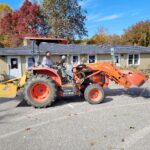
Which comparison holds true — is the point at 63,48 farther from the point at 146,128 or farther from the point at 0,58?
the point at 146,128

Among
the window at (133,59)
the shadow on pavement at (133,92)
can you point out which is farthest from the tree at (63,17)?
the shadow on pavement at (133,92)

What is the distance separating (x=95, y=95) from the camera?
31.9 ft

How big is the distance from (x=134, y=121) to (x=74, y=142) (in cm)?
222

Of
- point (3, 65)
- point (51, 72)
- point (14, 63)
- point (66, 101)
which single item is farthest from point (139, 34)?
point (51, 72)

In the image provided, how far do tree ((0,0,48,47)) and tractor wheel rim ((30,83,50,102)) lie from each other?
30875 mm

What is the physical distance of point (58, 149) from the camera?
211 inches

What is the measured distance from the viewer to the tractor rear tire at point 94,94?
9578 mm

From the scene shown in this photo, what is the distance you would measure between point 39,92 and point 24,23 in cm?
3354

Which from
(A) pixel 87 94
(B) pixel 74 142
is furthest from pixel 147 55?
(B) pixel 74 142

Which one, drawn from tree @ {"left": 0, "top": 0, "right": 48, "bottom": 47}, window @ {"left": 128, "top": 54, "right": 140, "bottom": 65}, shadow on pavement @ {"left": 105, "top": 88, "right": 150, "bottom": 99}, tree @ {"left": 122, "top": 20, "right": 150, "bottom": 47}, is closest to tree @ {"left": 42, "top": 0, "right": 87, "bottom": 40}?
tree @ {"left": 0, "top": 0, "right": 48, "bottom": 47}

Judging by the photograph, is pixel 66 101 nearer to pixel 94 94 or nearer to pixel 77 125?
pixel 94 94

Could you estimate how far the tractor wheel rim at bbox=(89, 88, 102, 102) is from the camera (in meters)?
9.64

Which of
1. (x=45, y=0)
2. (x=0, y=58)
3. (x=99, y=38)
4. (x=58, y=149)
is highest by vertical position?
(x=45, y=0)

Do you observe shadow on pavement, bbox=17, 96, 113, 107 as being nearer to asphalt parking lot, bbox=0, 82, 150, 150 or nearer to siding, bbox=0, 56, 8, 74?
asphalt parking lot, bbox=0, 82, 150, 150
